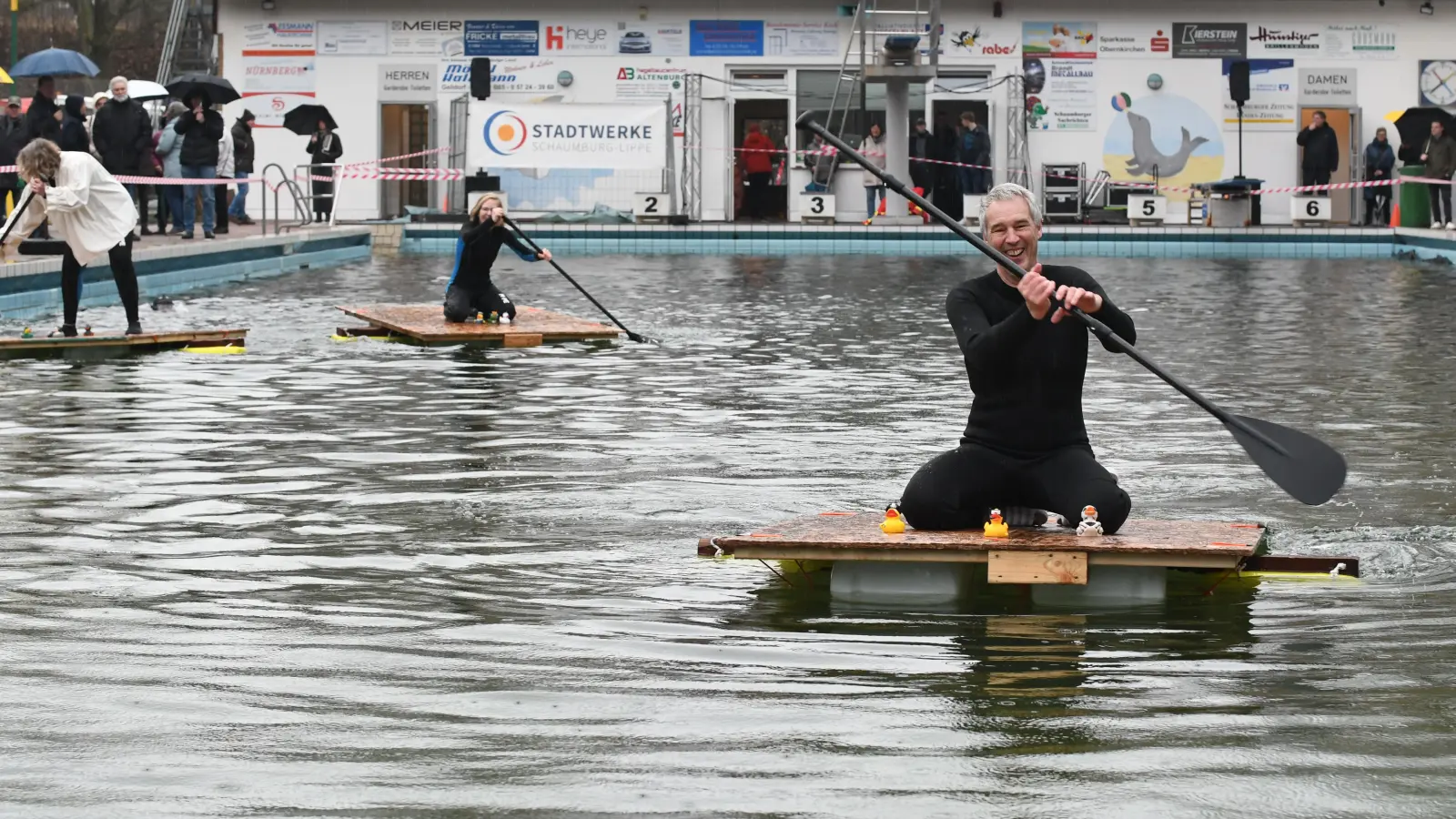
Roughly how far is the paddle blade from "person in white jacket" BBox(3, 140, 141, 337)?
8776 millimetres

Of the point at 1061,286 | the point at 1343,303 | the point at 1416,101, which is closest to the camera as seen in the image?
the point at 1061,286

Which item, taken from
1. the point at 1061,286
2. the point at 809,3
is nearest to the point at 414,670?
the point at 1061,286

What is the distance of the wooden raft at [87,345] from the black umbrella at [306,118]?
689 inches

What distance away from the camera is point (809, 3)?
113 ft

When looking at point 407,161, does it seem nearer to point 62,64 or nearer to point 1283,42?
point 62,64

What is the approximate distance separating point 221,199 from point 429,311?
9610 mm

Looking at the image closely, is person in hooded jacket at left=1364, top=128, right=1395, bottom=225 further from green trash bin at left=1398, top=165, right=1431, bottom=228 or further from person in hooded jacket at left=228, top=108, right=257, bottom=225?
person in hooded jacket at left=228, top=108, right=257, bottom=225

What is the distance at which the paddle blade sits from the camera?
→ 267 inches

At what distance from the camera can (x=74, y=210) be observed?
45.3 feet

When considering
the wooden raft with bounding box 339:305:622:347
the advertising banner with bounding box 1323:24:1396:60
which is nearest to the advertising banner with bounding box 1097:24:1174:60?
the advertising banner with bounding box 1323:24:1396:60

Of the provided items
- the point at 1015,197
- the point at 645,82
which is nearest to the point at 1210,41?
the point at 645,82

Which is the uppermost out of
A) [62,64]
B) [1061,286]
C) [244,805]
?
[62,64]

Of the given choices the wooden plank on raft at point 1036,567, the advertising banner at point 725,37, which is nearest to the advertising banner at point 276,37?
the advertising banner at point 725,37

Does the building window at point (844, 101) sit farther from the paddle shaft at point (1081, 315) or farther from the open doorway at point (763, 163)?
the paddle shaft at point (1081, 315)
